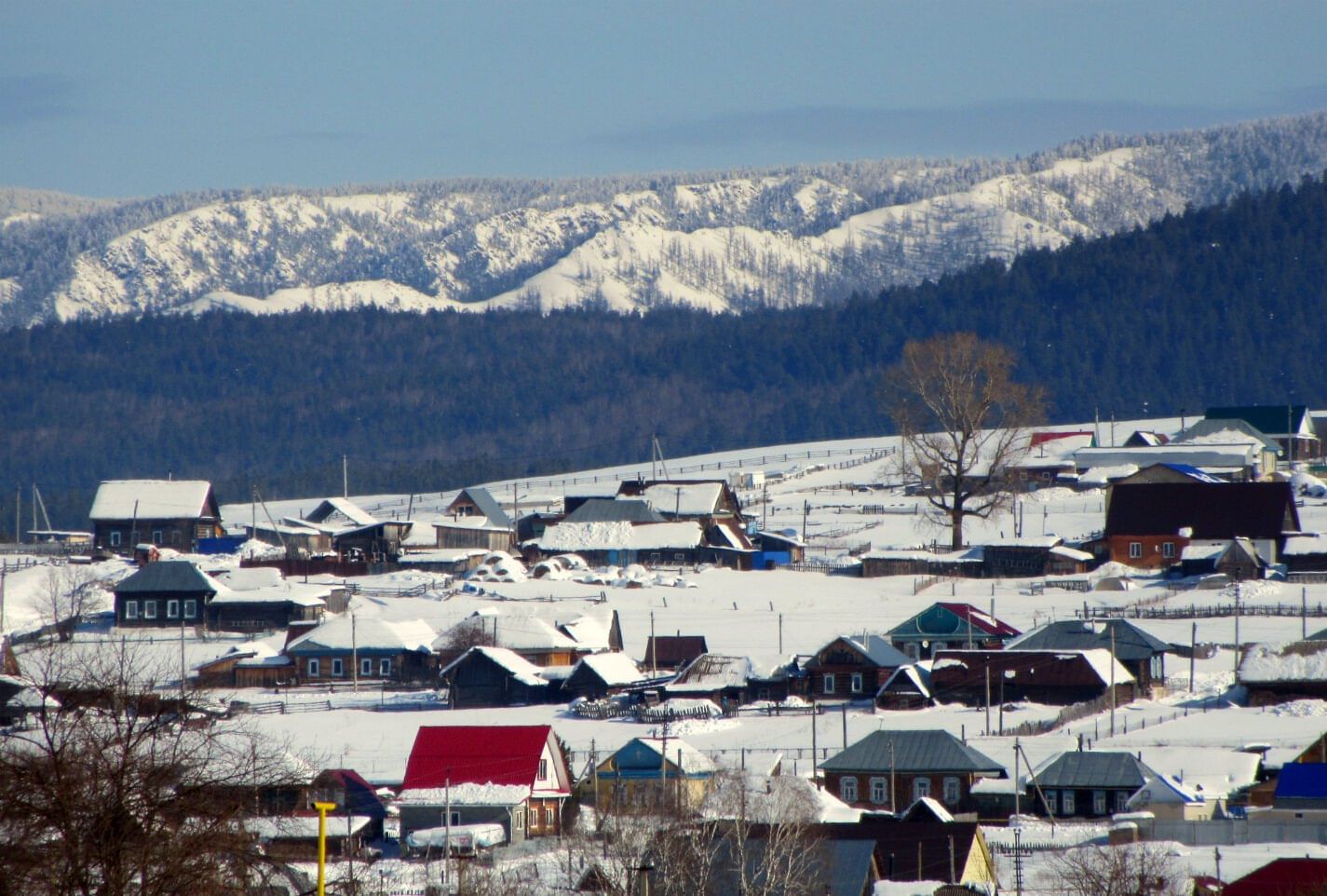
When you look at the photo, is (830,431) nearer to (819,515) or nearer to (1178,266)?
(1178,266)

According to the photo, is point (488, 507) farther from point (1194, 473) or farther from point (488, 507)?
point (1194, 473)

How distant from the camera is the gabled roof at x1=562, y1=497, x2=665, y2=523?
68000 millimetres

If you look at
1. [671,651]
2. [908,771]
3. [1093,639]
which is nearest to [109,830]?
[908,771]

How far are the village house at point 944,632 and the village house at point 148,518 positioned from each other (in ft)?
109

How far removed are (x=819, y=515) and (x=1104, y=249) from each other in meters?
119

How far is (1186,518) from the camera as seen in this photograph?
60.8 m

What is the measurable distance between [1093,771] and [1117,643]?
38.0 feet

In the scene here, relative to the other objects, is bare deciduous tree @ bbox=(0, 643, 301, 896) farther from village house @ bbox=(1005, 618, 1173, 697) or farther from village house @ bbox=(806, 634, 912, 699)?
village house @ bbox=(806, 634, 912, 699)

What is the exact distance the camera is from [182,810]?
13148mm

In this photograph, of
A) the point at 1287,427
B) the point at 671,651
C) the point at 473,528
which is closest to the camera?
the point at 671,651

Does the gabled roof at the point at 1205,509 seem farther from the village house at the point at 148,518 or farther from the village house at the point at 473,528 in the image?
the village house at the point at 148,518

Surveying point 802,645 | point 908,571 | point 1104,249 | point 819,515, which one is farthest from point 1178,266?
point 802,645

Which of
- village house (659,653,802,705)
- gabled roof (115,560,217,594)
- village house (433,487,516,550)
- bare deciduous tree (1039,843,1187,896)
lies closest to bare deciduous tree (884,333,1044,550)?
village house (433,487,516,550)

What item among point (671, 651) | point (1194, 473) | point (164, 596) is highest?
point (1194, 473)
